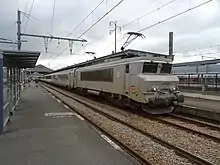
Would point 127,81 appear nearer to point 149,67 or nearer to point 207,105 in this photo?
point 149,67

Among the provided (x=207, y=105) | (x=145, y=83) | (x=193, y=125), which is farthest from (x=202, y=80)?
(x=193, y=125)

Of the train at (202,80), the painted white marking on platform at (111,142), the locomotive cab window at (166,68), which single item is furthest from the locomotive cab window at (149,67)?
the train at (202,80)

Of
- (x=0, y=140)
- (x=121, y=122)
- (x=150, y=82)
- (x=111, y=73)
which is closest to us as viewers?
(x=0, y=140)

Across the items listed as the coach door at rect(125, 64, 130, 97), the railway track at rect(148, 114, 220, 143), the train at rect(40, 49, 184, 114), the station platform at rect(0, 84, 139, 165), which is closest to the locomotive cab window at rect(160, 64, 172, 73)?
the train at rect(40, 49, 184, 114)

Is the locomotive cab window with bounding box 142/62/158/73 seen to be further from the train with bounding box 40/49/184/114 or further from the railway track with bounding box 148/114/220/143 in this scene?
the railway track with bounding box 148/114/220/143

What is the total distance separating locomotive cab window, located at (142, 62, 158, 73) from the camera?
1598 cm

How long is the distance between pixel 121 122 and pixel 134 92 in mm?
2785

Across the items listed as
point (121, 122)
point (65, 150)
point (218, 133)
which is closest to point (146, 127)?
point (121, 122)

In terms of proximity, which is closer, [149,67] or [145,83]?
[145,83]

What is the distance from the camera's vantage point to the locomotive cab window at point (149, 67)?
1598cm

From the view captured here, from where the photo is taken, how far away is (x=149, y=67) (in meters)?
16.2

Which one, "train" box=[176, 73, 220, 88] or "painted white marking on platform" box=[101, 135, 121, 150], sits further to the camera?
"train" box=[176, 73, 220, 88]

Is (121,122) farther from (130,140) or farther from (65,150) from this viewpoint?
(65,150)

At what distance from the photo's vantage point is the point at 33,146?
27.3ft
